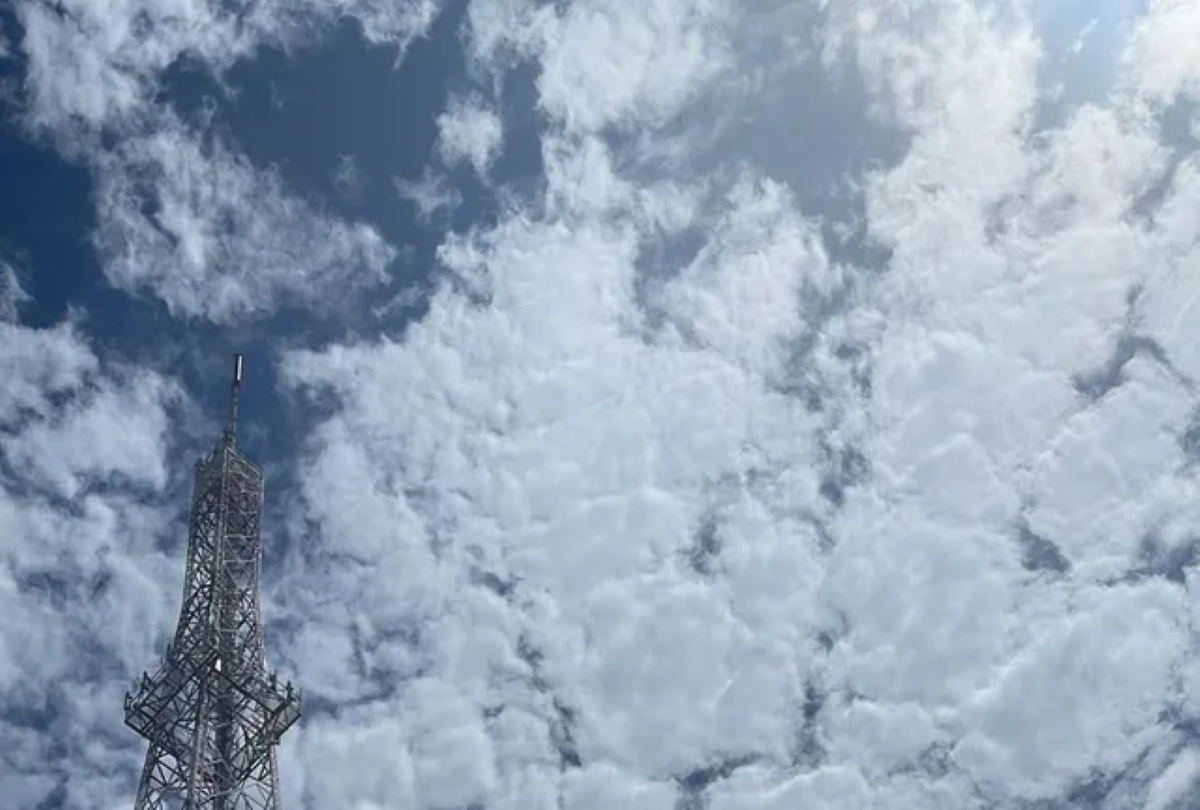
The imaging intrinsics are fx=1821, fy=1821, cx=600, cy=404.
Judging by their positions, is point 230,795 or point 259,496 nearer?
point 230,795

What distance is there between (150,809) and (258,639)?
446 inches

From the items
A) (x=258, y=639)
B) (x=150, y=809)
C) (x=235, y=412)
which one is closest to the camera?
(x=150, y=809)

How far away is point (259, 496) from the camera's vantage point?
105 meters

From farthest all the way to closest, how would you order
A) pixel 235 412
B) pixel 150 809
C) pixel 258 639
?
pixel 235 412, pixel 258 639, pixel 150 809

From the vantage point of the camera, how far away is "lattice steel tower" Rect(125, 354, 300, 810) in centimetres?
9331

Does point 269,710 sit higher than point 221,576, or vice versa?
point 221,576

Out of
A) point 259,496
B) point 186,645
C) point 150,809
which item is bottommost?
point 150,809

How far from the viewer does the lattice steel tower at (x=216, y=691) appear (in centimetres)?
9331

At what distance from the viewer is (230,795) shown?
93.4m

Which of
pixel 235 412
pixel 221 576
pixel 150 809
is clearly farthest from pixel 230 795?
pixel 235 412

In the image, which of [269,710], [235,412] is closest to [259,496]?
[235,412]

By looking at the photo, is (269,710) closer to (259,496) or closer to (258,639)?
(258,639)

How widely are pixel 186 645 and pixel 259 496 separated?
10.9 m

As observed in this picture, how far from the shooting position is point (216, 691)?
316 feet
